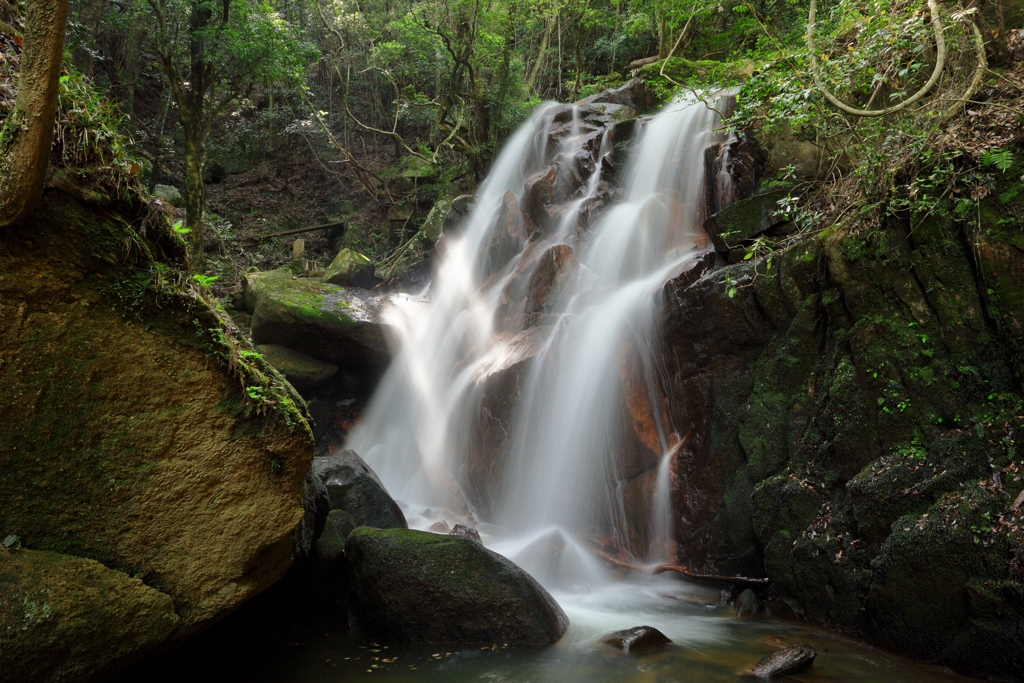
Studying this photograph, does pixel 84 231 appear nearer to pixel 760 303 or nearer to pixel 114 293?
pixel 114 293

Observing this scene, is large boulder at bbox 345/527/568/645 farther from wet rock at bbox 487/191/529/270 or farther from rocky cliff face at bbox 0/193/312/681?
wet rock at bbox 487/191/529/270

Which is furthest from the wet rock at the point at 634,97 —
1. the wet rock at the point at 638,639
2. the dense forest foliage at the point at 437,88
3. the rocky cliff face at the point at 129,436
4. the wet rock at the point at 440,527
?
the rocky cliff face at the point at 129,436

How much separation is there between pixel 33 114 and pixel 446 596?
4215 mm

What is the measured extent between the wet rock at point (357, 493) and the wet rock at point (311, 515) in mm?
938

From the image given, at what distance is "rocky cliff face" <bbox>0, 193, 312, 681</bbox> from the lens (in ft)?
11.4

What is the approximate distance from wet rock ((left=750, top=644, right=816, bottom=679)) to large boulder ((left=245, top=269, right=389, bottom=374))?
9.02 m

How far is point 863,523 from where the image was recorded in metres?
5.20

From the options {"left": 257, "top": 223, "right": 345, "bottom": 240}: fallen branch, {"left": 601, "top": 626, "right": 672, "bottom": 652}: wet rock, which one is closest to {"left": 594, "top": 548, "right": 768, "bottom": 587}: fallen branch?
{"left": 601, "top": 626, "right": 672, "bottom": 652}: wet rock

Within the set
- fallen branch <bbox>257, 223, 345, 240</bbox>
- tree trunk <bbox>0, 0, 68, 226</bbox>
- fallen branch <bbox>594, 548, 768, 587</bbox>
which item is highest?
fallen branch <bbox>257, 223, 345, 240</bbox>

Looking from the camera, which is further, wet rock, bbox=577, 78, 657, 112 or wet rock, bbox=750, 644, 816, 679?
wet rock, bbox=577, 78, 657, 112

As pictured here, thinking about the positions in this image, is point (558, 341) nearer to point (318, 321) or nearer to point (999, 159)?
point (318, 321)

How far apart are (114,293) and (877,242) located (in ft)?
20.9

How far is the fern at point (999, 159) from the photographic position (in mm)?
5098

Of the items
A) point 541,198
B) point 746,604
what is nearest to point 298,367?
point 541,198
